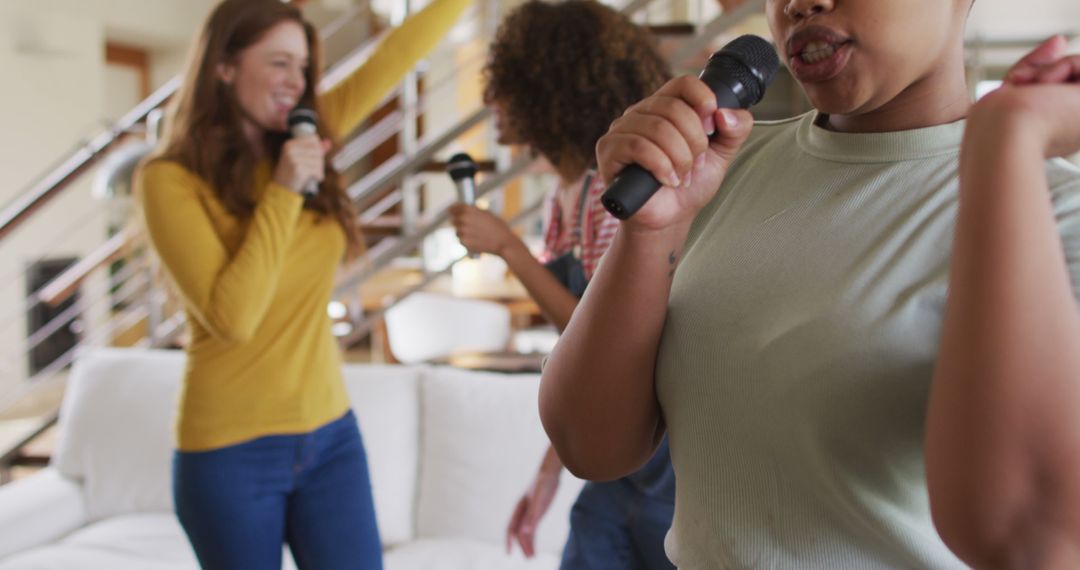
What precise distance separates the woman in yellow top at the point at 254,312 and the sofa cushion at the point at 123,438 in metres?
1.03

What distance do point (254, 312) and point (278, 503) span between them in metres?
0.31

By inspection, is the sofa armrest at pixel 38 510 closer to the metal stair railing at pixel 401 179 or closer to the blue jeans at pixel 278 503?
the metal stair railing at pixel 401 179

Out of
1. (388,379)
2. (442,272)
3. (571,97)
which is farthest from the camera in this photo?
(442,272)

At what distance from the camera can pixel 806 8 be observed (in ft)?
2.18

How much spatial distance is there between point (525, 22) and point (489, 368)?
1.63 metres

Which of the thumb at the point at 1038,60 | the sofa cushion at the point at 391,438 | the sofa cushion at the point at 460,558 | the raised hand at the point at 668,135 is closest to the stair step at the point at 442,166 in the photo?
the sofa cushion at the point at 391,438

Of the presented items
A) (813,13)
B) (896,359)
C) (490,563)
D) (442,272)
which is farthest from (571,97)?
(442,272)

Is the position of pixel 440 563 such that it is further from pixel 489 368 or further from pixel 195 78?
pixel 195 78

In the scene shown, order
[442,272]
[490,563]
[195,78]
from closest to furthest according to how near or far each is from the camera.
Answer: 1. [195,78]
2. [490,563]
3. [442,272]

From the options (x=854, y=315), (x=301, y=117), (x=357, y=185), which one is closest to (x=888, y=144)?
(x=854, y=315)

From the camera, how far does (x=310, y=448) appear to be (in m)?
1.59

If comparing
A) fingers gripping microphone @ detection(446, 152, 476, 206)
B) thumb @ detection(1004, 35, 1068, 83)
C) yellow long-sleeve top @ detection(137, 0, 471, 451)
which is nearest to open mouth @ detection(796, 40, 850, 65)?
thumb @ detection(1004, 35, 1068, 83)

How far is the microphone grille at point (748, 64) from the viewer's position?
68 centimetres

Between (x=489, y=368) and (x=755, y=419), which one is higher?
(x=755, y=419)
